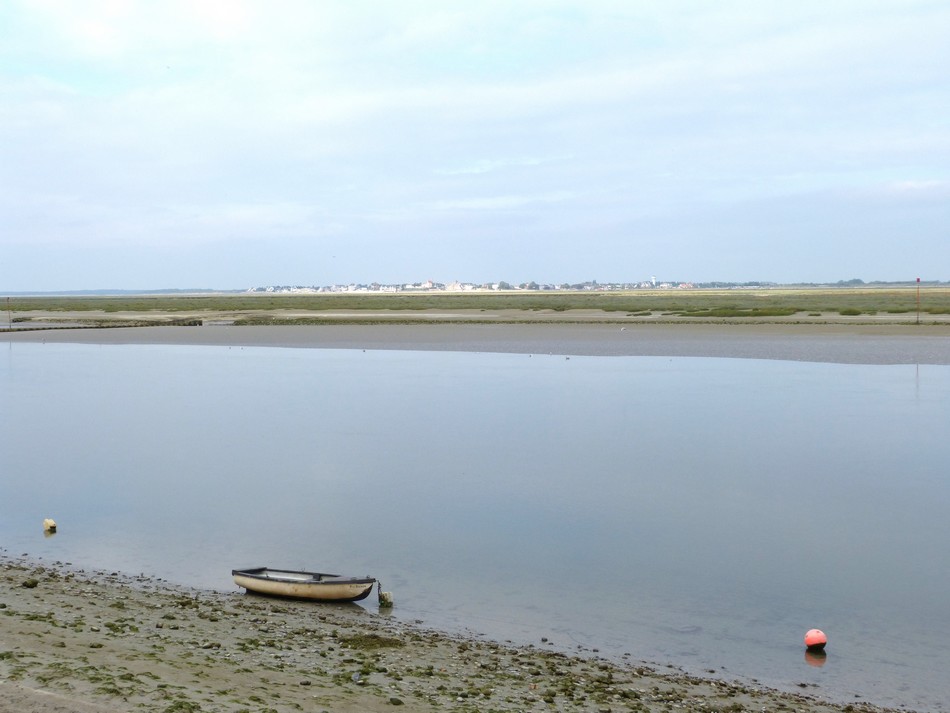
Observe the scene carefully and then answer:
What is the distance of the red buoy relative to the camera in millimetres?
7930

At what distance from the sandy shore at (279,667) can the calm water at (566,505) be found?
2.22ft

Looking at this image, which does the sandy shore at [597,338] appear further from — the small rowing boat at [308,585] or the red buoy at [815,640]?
the small rowing boat at [308,585]

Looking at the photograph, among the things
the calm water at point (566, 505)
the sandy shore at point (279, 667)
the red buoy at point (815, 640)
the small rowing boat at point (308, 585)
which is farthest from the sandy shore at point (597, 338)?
the sandy shore at point (279, 667)

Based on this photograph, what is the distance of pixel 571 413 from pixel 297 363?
16.5m

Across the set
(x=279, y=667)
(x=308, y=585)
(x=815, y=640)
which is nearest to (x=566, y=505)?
(x=308, y=585)

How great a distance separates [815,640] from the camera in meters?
7.93

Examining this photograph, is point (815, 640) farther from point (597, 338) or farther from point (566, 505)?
point (597, 338)

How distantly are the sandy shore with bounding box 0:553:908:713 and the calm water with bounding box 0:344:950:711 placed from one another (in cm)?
68

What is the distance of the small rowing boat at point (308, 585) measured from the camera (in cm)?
904

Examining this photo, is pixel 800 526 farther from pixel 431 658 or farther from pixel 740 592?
pixel 431 658

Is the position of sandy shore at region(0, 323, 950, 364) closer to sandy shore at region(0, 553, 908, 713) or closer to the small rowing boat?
the small rowing boat

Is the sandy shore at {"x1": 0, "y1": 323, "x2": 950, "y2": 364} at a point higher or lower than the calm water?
higher

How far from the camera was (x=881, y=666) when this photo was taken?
768cm

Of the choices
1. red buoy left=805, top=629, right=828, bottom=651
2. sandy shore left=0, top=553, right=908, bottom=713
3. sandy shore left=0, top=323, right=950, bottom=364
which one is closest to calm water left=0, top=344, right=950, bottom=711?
red buoy left=805, top=629, right=828, bottom=651
